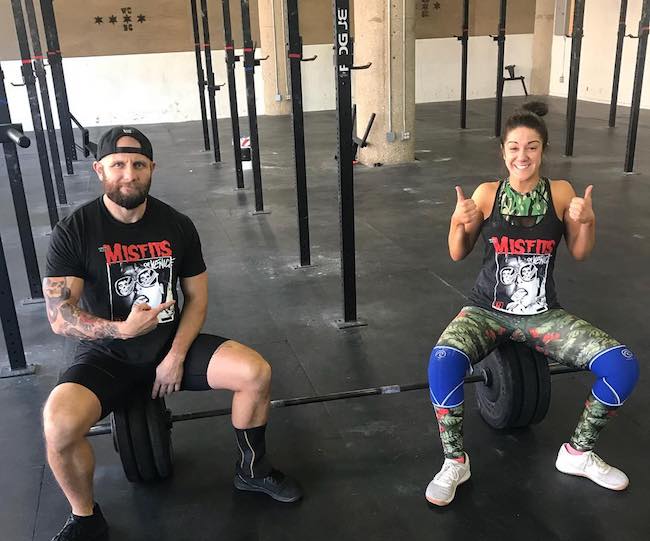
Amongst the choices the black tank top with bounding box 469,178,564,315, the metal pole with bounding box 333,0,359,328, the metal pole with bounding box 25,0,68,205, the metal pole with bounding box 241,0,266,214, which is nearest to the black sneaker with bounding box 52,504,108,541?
the black tank top with bounding box 469,178,564,315

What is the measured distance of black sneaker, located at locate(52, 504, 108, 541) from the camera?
1.74 metres

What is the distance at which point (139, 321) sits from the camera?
69.5 inches

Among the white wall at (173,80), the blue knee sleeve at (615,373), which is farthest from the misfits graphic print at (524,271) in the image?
the white wall at (173,80)

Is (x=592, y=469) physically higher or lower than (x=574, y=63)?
lower

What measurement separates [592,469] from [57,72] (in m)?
5.67

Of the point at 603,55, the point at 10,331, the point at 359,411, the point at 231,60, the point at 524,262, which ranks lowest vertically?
the point at 359,411

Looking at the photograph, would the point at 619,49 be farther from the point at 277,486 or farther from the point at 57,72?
the point at 277,486

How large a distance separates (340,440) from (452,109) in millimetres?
10904

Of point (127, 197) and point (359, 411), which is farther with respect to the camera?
point (359, 411)

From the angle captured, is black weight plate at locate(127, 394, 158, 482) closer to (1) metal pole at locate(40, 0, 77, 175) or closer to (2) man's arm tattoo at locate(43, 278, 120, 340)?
(2) man's arm tattoo at locate(43, 278, 120, 340)

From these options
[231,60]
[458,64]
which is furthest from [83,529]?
[458,64]

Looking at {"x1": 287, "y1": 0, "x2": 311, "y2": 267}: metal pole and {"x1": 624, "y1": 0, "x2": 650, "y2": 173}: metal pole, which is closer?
{"x1": 287, "y1": 0, "x2": 311, "y2": 267}: metal pole

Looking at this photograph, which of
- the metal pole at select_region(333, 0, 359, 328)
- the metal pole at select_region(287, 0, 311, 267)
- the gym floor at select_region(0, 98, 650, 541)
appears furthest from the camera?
the metal pole at select_region(287, 0, 311, 267)

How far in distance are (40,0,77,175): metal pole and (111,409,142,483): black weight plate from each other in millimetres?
4441
